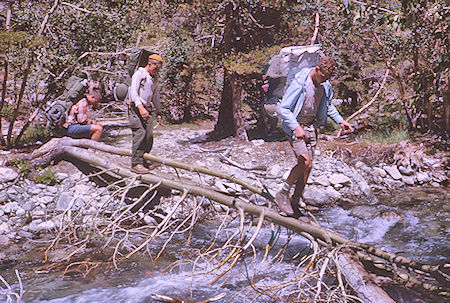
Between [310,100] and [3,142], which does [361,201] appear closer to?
[310,100]

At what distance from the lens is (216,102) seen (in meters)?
17.7

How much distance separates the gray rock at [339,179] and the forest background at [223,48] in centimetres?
162

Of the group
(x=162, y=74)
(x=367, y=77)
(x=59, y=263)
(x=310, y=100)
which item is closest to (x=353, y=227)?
(x=310, y=100)

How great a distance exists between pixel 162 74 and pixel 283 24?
4.72 metres

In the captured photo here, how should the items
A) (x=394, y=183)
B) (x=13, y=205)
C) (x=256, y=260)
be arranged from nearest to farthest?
(x=256, y=260) < (x=13, y=205) < (x=394, y=183)

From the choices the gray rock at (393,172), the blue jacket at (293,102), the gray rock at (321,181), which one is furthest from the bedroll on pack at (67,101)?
the gray rock at (393,172)

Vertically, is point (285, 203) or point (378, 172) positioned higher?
point (285, 203)

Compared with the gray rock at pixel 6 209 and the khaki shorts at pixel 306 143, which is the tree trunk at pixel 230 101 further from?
the gray rock at pixel 6 209

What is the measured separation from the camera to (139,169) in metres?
6.76

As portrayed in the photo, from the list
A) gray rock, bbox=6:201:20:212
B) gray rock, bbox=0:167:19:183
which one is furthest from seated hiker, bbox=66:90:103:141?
gray rock, bbox=6:201:20:212

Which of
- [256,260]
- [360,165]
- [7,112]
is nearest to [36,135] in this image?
[7,112]

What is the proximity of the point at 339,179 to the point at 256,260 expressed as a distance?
12.8 feet

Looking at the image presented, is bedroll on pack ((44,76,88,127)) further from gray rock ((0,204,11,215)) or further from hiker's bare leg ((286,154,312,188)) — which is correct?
hiker's bare leg ((286,154,312,188))

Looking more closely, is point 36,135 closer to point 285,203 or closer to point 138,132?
point 138,132
